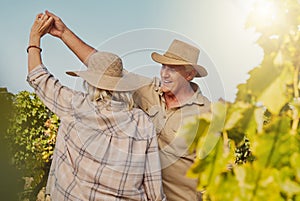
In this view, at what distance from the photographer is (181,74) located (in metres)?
2.53

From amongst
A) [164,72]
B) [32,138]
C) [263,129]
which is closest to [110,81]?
[164,72]

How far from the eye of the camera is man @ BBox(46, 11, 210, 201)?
2.38 m

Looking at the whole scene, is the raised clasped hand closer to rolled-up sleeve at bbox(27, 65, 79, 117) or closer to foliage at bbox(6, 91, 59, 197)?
rolled-up sleeve at bbox(27, 65, 79, 117)

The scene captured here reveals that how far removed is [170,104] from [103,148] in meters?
0.43

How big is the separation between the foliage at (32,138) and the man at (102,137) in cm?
407

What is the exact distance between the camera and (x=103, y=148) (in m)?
2.17

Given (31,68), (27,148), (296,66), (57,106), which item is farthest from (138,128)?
(27,148)

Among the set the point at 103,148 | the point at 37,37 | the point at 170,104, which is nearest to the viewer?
the point at 103,148

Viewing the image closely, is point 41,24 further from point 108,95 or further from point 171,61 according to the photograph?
point 171,61

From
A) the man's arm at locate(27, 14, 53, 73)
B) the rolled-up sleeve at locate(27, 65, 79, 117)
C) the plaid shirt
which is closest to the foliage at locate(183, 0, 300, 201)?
the plaid shirt

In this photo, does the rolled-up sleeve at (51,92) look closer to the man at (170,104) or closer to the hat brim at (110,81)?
the hat brim at (110,81)

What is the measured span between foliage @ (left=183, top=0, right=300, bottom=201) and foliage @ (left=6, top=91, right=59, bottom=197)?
5346mm

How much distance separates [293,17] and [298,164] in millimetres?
301

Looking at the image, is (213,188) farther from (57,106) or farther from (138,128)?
(57,106)
